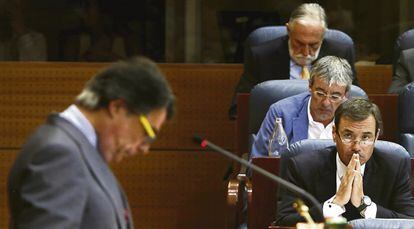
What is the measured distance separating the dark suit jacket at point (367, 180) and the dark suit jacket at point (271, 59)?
1314mm

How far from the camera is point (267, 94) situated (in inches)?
194

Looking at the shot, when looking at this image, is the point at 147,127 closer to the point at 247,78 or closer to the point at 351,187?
the point at 351,187

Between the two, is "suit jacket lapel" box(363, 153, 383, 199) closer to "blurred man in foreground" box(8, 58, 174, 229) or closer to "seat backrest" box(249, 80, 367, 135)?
"seat backrest" box(249, 80, 367, 135)

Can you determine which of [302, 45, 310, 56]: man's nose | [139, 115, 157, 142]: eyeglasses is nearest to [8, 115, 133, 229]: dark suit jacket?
[139, 115, 157, 142]: eyeglasses

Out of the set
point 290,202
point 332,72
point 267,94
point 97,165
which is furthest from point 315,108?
point 97,165

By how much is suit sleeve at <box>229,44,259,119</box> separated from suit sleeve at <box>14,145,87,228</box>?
327cm

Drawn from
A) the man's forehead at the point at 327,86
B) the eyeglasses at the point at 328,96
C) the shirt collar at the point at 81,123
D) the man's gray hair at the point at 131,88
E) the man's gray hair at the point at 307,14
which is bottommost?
the eyeglasses at the point at 328,96

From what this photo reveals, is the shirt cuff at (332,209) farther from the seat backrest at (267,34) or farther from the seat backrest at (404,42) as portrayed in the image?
the seat backrest at (404,42)

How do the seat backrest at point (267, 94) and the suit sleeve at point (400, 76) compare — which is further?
the suit sleeve at point (400, 76)

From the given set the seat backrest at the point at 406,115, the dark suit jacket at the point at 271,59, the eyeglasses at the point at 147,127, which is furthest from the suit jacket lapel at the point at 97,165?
the dark suit jacket at the point at 271,59

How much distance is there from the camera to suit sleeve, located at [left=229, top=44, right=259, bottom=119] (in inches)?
214

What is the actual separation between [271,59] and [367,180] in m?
1.46

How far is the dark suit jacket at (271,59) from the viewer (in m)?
5.33

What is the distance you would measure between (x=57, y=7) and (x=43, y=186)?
4.09m
